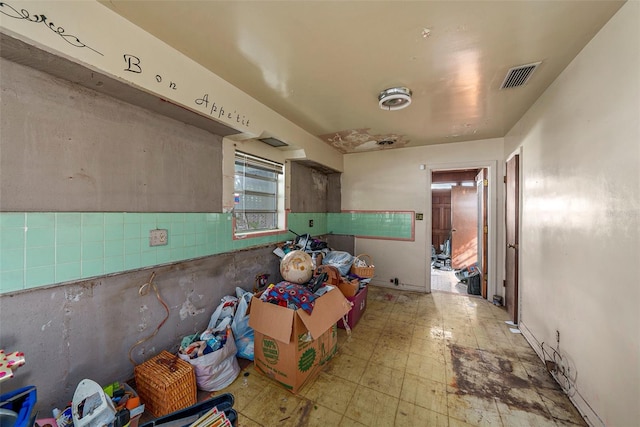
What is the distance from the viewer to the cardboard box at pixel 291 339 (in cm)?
168

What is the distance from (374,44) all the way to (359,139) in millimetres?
2015

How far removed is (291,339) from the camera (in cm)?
169

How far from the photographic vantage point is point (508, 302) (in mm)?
3037

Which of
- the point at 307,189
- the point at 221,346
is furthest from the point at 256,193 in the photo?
the point at 221,346

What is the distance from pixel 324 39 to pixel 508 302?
378 centimetres

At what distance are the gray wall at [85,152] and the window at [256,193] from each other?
590 millimetres

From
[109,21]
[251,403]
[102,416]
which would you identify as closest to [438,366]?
[251,403]

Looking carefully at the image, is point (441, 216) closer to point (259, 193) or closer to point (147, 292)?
point (259, 193)

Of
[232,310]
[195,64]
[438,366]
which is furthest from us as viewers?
[232,310]

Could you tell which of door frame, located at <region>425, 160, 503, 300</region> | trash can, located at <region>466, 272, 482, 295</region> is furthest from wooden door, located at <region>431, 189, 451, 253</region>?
door frame, located at <region>425, 160, 503, 300</region>

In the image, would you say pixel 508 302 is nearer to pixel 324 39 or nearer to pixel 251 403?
pixel 251 403

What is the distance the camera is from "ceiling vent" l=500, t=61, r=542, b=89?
1736 millimetres

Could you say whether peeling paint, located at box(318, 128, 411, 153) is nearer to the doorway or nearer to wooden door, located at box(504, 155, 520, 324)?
the doorway

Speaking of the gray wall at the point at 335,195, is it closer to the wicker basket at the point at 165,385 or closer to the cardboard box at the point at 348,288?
the cardboard box at the point at 348,288
